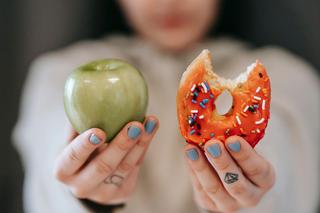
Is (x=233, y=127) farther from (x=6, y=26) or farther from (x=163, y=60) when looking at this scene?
(x=6, y=26)

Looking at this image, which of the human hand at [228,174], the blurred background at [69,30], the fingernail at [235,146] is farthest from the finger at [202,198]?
the blurred background at [69,30]

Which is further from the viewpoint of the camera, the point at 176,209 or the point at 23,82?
the point at 23,82

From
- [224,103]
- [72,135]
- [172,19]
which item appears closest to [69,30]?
[172,19]

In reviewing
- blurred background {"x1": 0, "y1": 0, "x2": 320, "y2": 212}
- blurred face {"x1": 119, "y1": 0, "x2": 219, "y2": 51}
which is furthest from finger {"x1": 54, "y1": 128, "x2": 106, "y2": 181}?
blurred background {"x1": 0, "y1": 0, "x2": 320, "y2": 212}

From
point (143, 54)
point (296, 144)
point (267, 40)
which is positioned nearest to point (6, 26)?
point (143, 54)

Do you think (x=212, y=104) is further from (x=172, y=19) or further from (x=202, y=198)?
(x=172, y=19)
